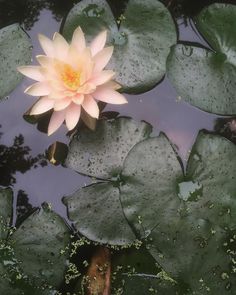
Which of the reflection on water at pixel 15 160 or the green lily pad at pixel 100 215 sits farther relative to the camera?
the reflection on water at pixel 15 160

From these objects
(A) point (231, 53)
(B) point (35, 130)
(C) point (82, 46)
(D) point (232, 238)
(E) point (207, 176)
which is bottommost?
(D) point (232, 238)

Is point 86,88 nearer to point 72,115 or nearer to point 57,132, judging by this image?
point 72,115

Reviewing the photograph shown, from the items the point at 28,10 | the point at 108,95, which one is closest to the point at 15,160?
the point at 108,95

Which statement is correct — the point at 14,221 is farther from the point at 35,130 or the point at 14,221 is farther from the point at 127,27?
the point at 127,27

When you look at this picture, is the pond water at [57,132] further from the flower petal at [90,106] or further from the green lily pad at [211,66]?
the flower petal at [90,106]

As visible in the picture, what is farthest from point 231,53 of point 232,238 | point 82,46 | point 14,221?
point 14,221

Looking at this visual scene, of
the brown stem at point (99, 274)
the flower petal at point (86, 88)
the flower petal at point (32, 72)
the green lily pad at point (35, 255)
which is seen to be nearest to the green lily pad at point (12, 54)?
the flower petal at point (32, 72)

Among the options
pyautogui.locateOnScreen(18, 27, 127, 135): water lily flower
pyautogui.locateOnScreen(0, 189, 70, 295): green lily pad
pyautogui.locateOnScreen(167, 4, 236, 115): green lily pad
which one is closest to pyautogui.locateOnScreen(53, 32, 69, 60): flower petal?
pyautogui.locateOnScreen(18, 27, 127, 135): water lily flower
